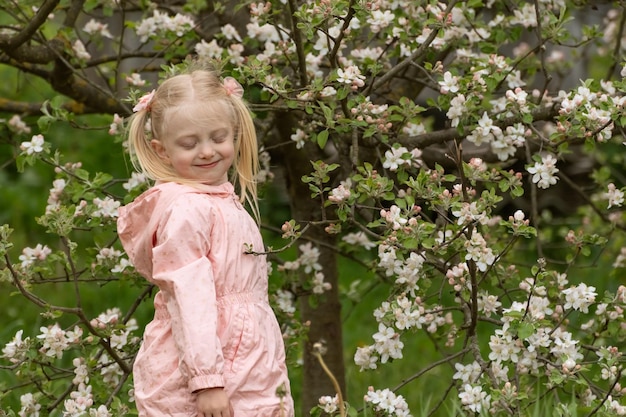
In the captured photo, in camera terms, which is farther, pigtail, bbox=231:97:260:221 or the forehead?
pigtail, bbox=231:97:260:221

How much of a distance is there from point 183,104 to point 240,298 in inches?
18.8

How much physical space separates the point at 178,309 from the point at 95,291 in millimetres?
3325

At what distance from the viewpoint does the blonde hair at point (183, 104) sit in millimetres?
2564

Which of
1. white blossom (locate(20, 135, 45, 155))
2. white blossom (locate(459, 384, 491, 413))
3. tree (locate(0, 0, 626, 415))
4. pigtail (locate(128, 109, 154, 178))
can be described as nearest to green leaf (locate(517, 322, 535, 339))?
tree (locate(0, 0, 626, 415))

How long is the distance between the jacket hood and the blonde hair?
0.04 meters

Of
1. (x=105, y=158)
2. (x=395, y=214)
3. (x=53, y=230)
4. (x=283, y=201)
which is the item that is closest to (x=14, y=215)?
(x=105, y=158)

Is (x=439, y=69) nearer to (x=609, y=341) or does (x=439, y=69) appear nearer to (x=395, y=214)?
(x=395, y=214)

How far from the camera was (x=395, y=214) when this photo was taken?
8.87ft

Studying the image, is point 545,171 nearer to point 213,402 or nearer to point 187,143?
point 187,143

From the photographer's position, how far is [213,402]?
2.34m

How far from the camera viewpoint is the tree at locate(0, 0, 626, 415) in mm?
2766

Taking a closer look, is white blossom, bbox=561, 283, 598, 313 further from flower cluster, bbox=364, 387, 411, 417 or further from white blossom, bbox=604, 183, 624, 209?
flower cluster, bbox=364, 387, 411, 417

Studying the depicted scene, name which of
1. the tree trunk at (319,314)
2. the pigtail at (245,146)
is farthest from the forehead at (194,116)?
the tree trunk at (319,314)

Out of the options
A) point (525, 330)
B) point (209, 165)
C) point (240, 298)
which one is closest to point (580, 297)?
point (525, 330)
